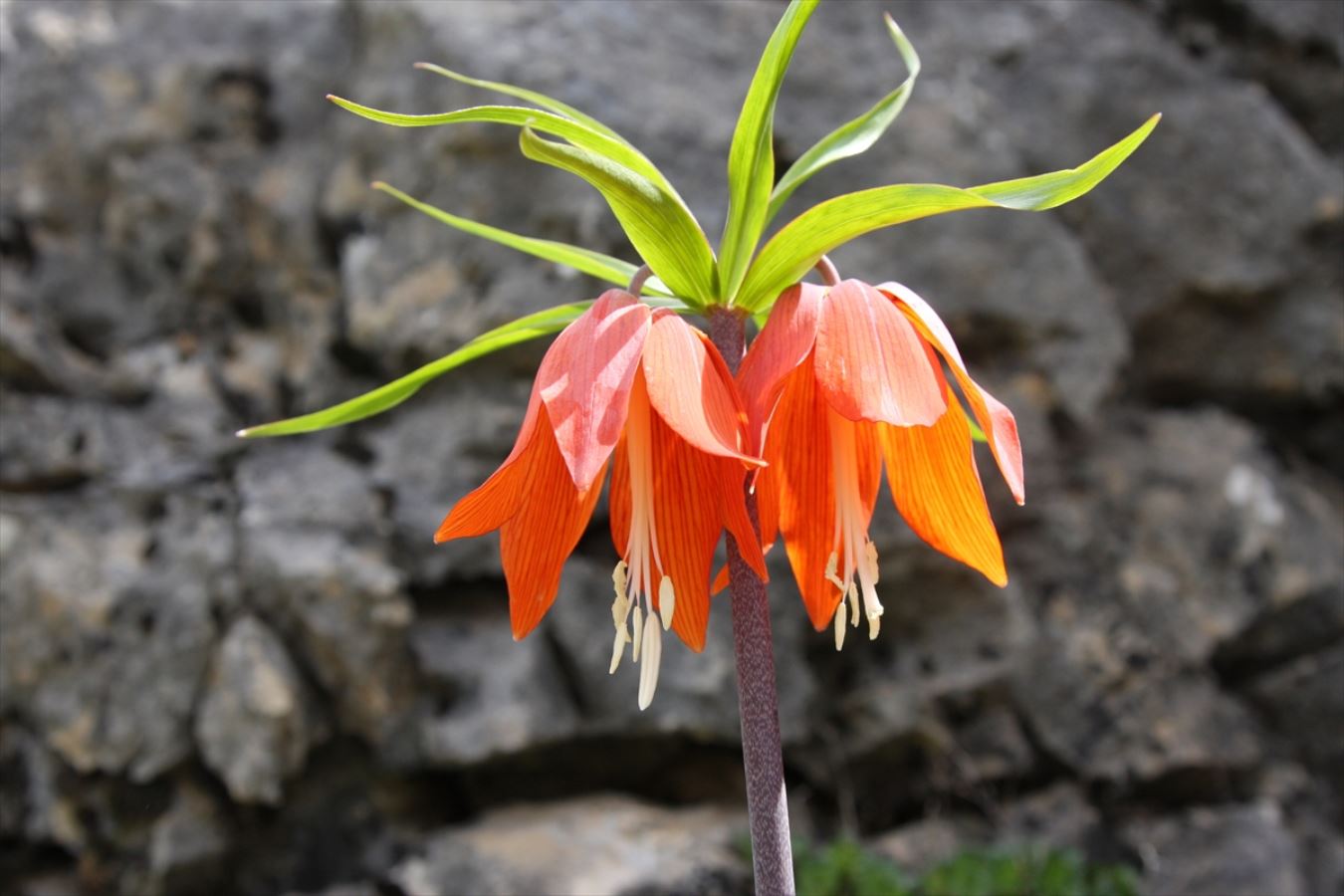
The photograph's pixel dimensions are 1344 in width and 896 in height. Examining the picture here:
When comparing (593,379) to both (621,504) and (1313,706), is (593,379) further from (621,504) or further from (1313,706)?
(1313,706)

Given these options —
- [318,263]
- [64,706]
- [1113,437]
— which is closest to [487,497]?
[64,706]

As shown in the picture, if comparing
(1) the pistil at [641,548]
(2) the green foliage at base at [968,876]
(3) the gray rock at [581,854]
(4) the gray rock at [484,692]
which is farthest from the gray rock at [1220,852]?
(1) the pistil at [641,548]

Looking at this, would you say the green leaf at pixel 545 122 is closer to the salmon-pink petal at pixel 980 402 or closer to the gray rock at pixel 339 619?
the salmon-pink petal at pixel 980 402

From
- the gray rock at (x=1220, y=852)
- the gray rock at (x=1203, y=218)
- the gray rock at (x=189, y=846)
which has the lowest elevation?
the gray rock at (x=1220, y=852)

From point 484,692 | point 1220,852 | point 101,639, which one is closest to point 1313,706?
point 1220,852

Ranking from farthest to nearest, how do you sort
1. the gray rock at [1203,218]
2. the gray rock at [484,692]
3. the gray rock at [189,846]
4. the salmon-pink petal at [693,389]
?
the gray rock at [1203,218] → the gray rock at [484,692] → the gray rock at [189,846] → the salmon-pink petal at [693,389]

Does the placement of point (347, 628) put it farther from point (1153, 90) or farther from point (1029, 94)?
point (1153, 90)
